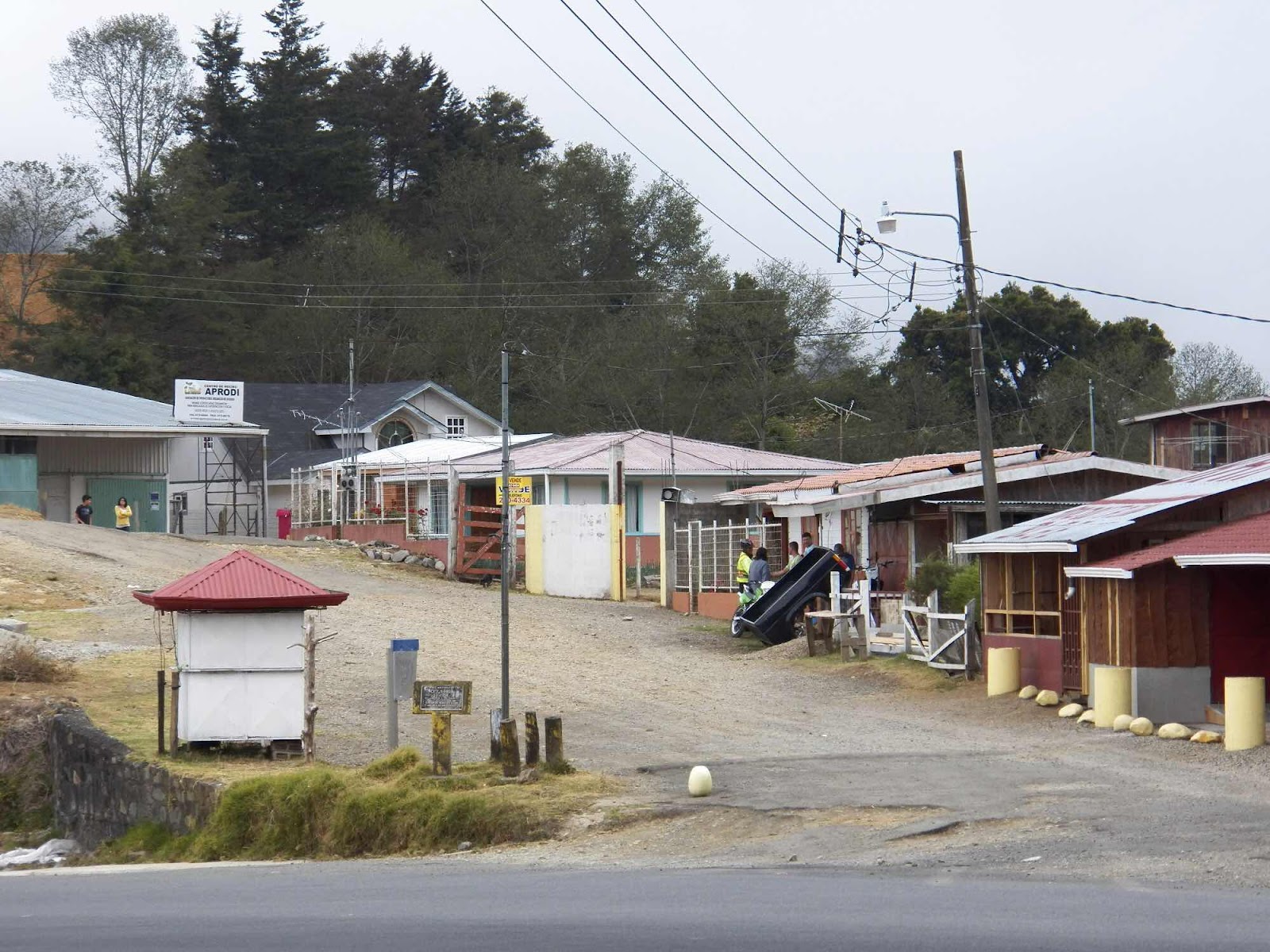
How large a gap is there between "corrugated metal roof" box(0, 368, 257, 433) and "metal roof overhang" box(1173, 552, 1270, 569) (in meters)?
35.0

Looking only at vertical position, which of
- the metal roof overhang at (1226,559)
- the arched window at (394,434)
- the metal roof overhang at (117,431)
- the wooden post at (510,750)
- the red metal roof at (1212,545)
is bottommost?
the wooden post at (510,750)

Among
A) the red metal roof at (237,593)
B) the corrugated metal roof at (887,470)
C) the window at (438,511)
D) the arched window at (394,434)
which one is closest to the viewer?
the red metal roof at (237,593)

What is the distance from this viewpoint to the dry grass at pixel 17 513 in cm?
3984

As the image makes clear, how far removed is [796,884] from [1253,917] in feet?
9.92

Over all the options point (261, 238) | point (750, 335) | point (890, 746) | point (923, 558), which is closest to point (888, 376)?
point (750, 335)

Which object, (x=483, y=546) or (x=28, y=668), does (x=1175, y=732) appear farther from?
(x=483, y=546)

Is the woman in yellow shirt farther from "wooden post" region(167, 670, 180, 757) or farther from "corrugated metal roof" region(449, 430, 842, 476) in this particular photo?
"wooden post" region(167, 670, 180, 757)

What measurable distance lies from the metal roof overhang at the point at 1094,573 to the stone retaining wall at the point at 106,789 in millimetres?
10397

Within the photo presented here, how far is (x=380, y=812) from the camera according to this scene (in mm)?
14352

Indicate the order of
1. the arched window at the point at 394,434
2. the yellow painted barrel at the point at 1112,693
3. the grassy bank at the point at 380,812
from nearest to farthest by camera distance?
the grassy bank at the point at 380,812 → the yellow painted barrel at the point at 1112,693 → the arched window at the point at 394,434

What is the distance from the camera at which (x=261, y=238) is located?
7800cm

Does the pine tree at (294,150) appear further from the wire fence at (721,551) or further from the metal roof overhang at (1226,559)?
the metal roof overhang at (1226,559)

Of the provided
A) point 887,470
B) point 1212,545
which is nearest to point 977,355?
point 1212,545

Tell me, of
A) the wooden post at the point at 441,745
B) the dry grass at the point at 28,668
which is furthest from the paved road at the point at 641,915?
the dry grass at the point at 28,668
